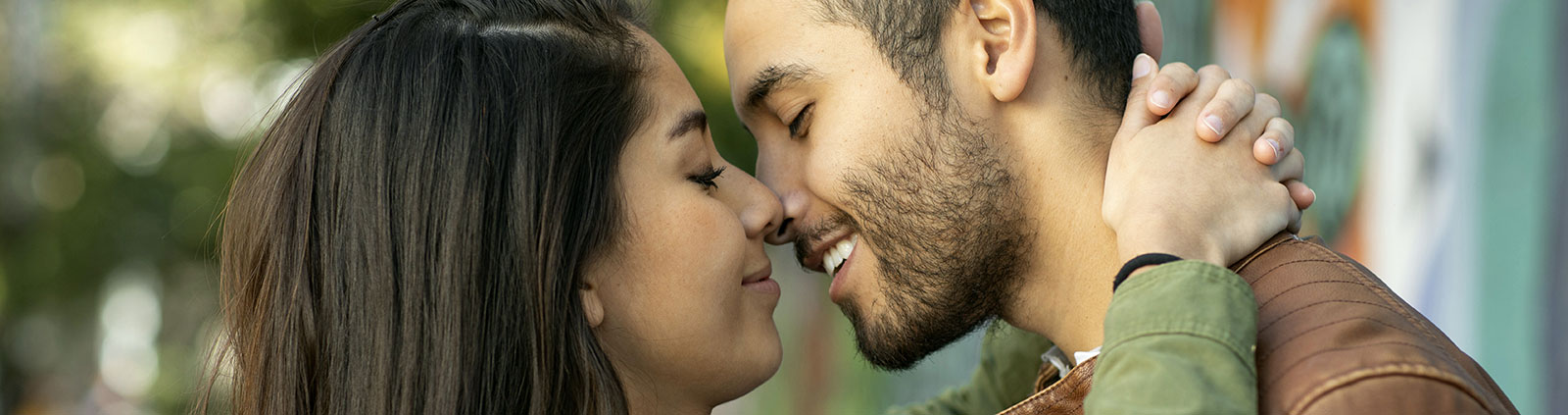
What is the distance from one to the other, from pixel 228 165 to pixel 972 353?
4398 mm

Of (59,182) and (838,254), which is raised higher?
(838,254)

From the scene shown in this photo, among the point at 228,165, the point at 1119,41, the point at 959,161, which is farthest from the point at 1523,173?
the point at 228,165

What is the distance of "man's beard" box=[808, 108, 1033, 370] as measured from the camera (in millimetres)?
2502

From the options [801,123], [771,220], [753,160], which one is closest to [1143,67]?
[801,123]

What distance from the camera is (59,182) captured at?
758cm

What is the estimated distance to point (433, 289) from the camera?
2.12 m

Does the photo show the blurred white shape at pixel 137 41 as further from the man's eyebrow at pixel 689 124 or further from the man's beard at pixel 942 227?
the man's beard at pixel 942 227

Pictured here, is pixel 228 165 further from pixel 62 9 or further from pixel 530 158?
pixel 530 158

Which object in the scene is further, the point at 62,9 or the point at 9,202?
the point at 9,202

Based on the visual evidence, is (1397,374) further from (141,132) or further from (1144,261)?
(141,132)

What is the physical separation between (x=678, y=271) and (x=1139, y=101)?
2.99 feet

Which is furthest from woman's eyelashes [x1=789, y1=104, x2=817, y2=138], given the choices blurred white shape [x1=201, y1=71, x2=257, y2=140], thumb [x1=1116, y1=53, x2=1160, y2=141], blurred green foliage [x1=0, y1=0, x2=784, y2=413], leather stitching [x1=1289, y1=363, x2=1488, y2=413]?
blurred white shape [x1=201, y1=71, x2=257, y2=140]

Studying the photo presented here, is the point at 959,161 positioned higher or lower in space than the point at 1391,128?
higher

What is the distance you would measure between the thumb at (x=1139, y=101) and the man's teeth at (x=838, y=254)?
0.62m
